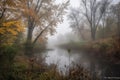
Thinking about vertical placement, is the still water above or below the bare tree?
below

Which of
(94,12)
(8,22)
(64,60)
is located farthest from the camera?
(94,12)

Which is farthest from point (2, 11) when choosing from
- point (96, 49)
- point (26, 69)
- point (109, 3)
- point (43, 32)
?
point (109, 3)

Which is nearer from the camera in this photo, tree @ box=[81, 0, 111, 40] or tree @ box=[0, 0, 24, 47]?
tree @ box=[0, 0, 24, 47]

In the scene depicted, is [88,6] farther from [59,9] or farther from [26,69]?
[26,69]

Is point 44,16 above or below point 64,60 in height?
above

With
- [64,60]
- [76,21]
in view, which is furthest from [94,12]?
[64,60]

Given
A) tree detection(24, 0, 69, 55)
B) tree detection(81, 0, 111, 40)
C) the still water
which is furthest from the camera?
tree detection(81, 0, 111, 40)

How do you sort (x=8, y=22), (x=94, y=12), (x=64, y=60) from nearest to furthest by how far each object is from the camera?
(x=8, y=22) < (x=64, y=60) < (x=94, y=12)

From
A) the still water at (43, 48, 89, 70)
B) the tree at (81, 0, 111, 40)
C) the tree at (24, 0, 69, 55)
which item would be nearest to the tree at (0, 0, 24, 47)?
the still water at (43, 48, 89, 70)

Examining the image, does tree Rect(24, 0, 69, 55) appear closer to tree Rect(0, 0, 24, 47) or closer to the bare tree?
tree Rect(0, 0, 24, 47)

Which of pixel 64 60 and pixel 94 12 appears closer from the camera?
pixel 64 60

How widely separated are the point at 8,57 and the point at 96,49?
12.4 metres

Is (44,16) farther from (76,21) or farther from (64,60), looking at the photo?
(76,21)

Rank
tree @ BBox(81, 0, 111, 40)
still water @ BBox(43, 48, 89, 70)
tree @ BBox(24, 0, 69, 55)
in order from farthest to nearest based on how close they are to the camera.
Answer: tree @ BBox(81, 0, 111, 40) → tree @ BBox(24, 0, 69, 55) → still water @ BBox(43, 48, 89, 70)
